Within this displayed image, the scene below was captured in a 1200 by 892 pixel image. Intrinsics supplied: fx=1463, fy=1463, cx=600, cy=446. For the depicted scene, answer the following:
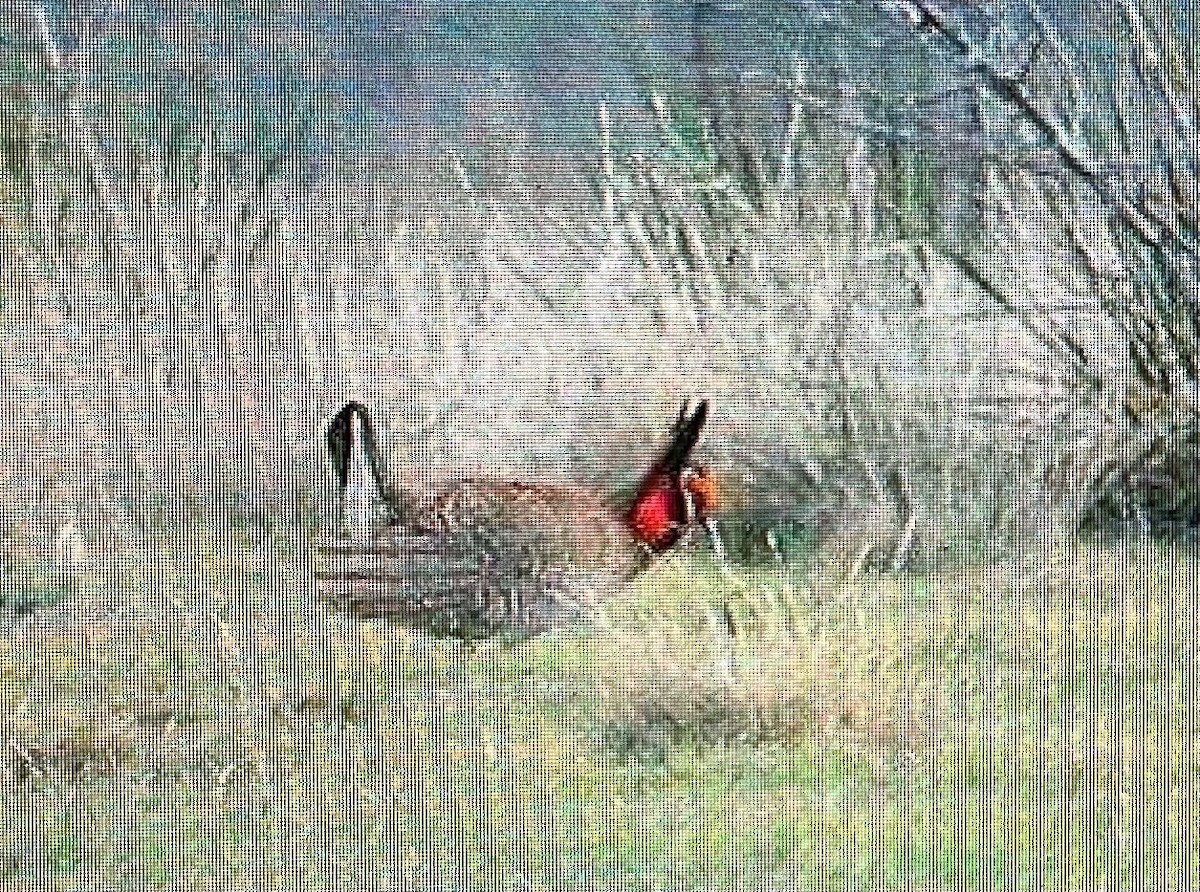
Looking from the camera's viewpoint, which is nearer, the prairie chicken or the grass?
the grass

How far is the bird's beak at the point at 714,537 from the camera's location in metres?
1.29

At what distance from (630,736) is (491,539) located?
9.4 inches

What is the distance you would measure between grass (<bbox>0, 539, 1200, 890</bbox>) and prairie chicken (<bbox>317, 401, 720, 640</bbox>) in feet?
0.10

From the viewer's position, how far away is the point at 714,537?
1310 mm

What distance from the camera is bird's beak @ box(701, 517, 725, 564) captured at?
1288 millimetres

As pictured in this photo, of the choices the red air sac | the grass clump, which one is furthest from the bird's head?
the grass clump

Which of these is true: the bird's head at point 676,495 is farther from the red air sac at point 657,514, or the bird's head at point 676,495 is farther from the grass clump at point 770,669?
the grass clump at point 770,669

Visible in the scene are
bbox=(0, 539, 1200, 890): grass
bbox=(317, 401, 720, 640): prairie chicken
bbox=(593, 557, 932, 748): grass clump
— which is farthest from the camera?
bbox=(317, 401, 720, 640): prairie chicken

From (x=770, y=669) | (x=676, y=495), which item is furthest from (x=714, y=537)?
(x=770, y=669)

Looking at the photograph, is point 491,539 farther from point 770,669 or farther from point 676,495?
point 770,669

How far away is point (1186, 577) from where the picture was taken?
1.34 m

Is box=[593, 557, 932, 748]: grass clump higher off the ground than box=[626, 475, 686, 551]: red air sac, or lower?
lower

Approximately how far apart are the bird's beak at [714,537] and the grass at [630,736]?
0.08ft

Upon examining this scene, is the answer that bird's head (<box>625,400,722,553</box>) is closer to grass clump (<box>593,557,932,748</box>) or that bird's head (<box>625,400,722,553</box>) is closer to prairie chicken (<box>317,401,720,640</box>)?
prairie chicken (<box>317,401,720,640</box>)
